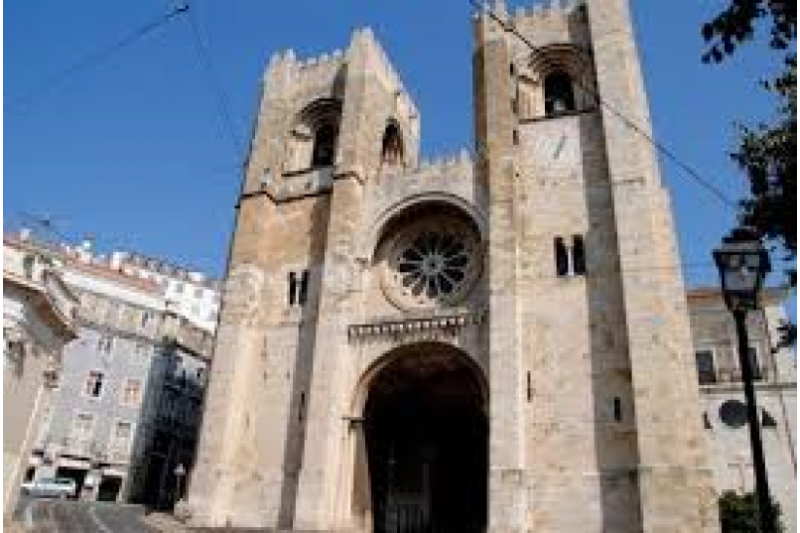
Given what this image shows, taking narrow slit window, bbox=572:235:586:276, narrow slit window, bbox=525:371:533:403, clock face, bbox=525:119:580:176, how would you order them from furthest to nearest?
clock face, bbox=525:119:580:176 < narrow slit window, bbox=572:235:586:276 < narrow slit window, bbox=525:371:533:403

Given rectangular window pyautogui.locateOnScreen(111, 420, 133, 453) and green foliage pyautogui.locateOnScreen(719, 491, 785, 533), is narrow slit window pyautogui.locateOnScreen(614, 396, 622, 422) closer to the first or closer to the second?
green foliage pyautogui.locateOnScreen(719, 491, 785, 533)

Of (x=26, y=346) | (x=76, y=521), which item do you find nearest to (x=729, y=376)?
(x=76, y=521)

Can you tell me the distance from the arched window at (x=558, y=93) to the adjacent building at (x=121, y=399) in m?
25.0

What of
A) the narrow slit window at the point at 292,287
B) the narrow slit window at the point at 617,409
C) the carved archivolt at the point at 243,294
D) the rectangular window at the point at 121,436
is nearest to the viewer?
the narrow slit window at the point at 617,409

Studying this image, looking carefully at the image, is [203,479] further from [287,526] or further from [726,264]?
[726,264]

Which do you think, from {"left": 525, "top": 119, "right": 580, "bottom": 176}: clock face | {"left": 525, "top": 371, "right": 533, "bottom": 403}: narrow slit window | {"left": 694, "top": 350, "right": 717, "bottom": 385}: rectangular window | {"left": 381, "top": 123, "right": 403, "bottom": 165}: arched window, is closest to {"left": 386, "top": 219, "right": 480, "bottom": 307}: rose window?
{"left": 525, "top": 119, "right": 580, "bottom": 176}: clock face

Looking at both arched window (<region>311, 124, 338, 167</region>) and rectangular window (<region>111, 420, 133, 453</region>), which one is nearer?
arched window (<region>311, 124, 338, 167</region>)

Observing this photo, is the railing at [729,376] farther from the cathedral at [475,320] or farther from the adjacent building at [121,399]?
the adjacent building at [121,399]

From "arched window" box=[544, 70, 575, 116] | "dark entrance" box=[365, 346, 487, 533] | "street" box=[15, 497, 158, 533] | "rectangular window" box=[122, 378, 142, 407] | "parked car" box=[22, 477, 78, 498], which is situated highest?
"arched window" box=[544, 70, 575, 116]

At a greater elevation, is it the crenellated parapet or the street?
the crenellated parapet

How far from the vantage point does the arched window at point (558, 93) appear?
82.5ft

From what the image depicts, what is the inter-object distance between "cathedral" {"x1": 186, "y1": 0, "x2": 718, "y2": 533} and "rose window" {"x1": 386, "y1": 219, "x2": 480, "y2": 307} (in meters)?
0.07

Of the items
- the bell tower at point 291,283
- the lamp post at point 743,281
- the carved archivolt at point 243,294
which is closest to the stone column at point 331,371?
the bell tower at point 291,283

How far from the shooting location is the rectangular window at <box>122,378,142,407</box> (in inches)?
1628
